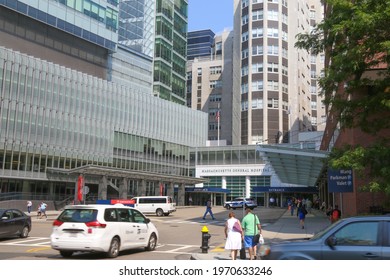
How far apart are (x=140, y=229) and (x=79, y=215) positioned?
2425 millimetres

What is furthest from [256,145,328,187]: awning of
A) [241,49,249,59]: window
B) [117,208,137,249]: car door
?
[241,49,249,59]: window

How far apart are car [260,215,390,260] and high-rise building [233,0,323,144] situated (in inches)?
2962

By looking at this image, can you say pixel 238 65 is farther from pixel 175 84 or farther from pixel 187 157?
pixel 187 157

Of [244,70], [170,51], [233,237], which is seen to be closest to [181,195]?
[244,70]

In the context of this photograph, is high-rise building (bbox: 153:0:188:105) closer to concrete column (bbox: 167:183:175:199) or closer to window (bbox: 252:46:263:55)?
window (bbox: 252:46:263:55)

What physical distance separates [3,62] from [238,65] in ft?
166

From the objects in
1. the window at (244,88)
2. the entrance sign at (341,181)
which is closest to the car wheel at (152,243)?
the entrance sign at (341,181)

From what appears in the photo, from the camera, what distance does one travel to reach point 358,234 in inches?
303

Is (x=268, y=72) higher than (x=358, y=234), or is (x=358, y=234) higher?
(x=268, y=72)

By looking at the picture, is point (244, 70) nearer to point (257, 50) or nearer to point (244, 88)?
point (244, 88)

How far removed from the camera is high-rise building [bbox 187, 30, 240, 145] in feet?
336

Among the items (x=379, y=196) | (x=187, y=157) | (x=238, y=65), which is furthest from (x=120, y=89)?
(x=379, y=196)

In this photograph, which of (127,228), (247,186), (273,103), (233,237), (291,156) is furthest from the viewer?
(273,103)

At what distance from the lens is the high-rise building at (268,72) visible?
84688 millimetres
